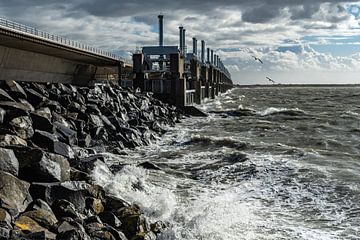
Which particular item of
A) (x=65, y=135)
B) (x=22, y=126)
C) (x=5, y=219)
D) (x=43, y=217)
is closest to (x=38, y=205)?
(x=43, y=217)

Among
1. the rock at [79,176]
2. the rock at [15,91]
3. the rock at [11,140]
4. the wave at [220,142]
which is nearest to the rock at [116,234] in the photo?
the rock at [79,176]

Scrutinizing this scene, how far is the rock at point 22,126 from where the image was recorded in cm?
1195

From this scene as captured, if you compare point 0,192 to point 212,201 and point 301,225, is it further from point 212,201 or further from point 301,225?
point 301,225

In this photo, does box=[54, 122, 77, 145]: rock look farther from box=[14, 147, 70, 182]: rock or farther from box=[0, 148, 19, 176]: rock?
box=[0, 148, 19, 176]: rock

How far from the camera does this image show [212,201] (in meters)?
10.3

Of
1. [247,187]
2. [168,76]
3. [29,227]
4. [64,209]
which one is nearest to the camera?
[29,227]

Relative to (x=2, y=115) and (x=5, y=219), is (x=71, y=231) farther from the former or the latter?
(x=2, y=115)

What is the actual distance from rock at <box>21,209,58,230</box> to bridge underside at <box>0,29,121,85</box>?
15.1m

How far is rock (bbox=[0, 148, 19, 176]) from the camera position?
8.07m

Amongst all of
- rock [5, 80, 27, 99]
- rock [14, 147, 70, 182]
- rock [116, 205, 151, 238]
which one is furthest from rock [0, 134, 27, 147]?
rock [5, 80, 27, 99]

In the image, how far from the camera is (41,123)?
13609 millimetres

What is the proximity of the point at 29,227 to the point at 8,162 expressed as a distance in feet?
7.26

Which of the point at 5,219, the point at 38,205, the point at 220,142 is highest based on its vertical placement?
the point at 5,219

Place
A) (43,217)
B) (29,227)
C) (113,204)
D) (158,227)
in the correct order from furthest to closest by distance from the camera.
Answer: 1. (113,204)
2. (158,227)
3. (43,217)
4. (29,227)
